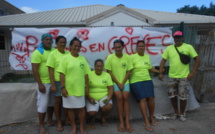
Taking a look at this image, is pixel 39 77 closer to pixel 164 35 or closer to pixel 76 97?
pixel 76 97

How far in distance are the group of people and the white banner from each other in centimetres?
63

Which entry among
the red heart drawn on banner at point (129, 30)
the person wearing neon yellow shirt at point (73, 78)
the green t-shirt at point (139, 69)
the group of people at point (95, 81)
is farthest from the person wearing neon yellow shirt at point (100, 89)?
the red heart drawn on banner at point (129, 30)

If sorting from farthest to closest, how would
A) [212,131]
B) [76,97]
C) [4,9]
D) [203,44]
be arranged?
[4,9]
[203,44]
[212,131]
[76,97]

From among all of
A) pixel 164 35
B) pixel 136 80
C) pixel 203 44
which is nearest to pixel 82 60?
pixel 136 80

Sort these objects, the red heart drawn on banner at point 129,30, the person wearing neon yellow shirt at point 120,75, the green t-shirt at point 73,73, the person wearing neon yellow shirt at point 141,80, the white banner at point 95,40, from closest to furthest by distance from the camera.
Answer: the green t-shirt at point 73,73 → the person wearing neon yellow shirt at point 120,75 → the person wearing neon yellow shirt at point 141,80 → the white banner at point 95,40 → the red heart drawn on banner at point 129,30

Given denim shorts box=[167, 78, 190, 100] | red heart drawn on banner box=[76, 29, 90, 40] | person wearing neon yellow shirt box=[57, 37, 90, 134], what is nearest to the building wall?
red heart drawn on banner box=[76, 29, 90, 40]

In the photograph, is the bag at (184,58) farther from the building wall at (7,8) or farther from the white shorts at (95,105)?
the building wall at (7,8)

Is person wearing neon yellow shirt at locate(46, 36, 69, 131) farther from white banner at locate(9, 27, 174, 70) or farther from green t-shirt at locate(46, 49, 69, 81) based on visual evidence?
white banner at locate(9, 27, 174, 70)

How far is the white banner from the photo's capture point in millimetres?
3824

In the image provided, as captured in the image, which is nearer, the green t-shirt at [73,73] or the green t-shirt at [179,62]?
the green t-shirt at [73,73]

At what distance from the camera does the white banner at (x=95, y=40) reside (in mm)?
3824

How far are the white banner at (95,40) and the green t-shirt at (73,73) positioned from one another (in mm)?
1193

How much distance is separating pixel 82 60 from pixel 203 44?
3.33 m

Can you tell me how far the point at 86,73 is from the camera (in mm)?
2932
